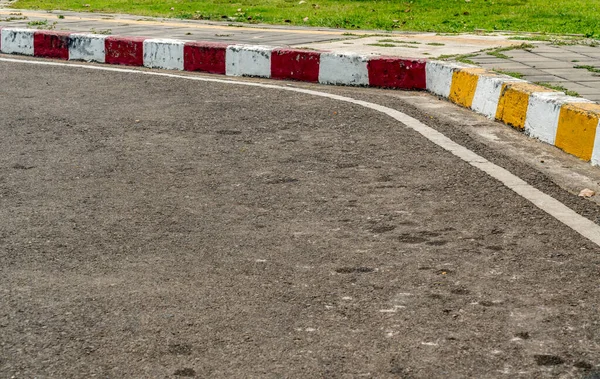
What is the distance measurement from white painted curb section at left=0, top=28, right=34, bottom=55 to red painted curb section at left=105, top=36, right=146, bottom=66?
3.74 feet

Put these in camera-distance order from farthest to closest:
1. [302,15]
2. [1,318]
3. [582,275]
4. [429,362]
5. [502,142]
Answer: [302,15] → [502,142] → [582,275] → [1,318] → [429,362]

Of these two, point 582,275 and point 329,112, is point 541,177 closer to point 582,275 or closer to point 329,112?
point 582,275

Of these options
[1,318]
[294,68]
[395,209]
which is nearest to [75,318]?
[1,318]

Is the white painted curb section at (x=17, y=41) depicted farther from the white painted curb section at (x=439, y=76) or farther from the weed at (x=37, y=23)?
the white painted curb section at (x=439, y=76)

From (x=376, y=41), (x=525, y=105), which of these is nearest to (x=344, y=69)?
(x=376, y=41)

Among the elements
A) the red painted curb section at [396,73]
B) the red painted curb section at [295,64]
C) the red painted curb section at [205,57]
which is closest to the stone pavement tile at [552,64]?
the red painted curb section at [396,73]

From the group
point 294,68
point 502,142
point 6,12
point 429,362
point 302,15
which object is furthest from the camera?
point 6,12

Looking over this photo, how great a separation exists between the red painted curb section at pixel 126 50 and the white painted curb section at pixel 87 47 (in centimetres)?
10

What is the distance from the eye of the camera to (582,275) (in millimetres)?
3818

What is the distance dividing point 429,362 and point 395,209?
173 cm

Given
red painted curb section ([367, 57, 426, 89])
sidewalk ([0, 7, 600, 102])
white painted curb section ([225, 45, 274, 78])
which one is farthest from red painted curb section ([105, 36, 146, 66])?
red painted curb section ([367, 57, 426, 89])

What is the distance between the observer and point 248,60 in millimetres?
9492

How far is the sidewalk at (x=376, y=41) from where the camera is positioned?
8.52 meters

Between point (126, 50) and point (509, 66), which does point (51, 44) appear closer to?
point (126, 50)
